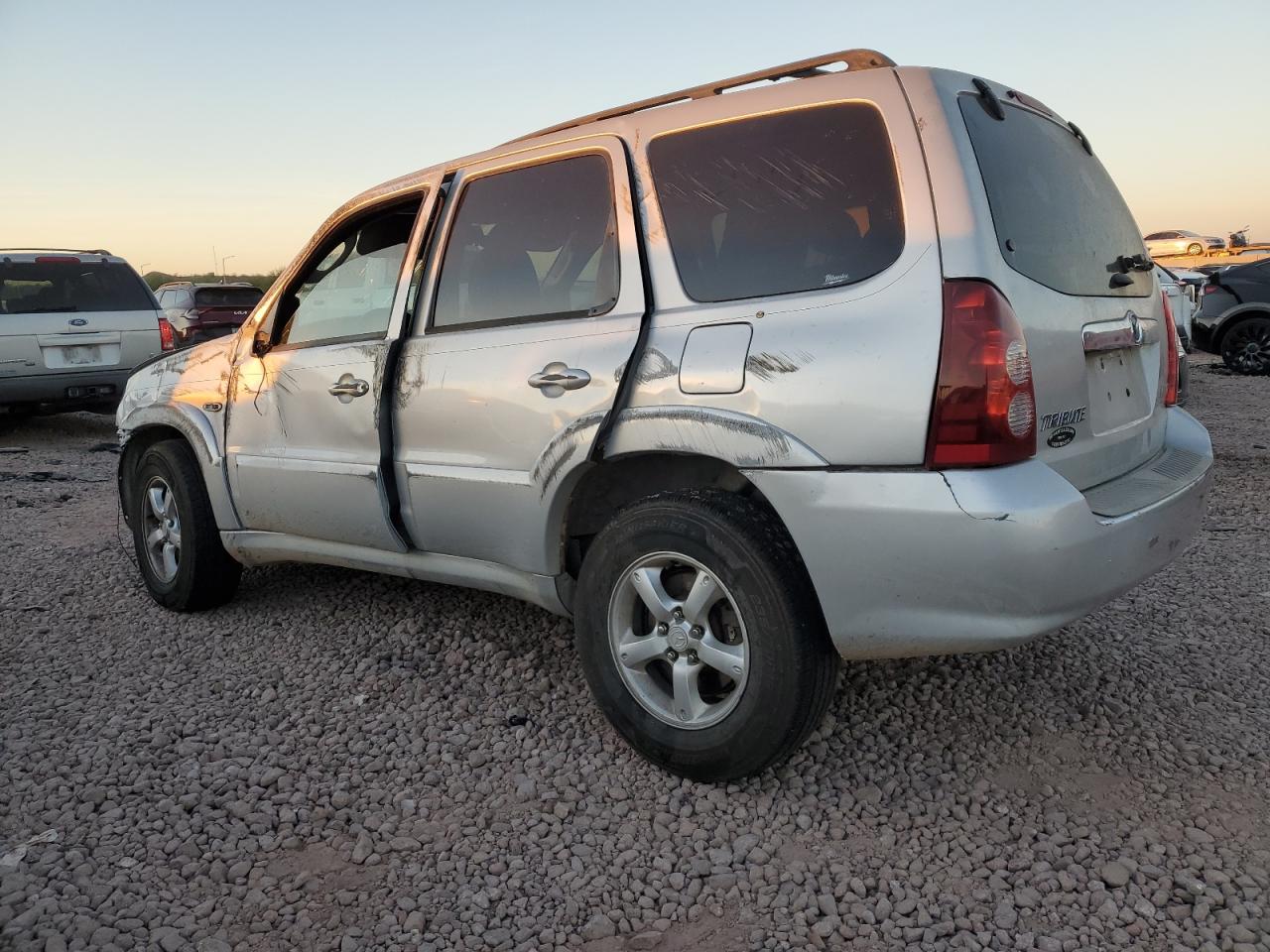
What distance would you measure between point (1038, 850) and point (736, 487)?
1.19 metres

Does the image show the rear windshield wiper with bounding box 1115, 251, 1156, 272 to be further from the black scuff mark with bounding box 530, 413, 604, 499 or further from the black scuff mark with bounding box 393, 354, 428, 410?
the black scuff mark with bounding box 393, 354, 428, 410

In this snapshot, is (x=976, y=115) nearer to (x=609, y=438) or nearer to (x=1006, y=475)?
(x=1006, y=475)

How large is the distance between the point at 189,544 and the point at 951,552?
3299mm

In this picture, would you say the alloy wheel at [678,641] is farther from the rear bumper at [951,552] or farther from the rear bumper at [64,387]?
the rear bumper at [64,387]

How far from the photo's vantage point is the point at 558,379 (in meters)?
2.99

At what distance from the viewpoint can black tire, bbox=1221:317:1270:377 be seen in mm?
13211

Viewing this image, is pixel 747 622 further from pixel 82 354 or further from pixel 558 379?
pixel 82 354

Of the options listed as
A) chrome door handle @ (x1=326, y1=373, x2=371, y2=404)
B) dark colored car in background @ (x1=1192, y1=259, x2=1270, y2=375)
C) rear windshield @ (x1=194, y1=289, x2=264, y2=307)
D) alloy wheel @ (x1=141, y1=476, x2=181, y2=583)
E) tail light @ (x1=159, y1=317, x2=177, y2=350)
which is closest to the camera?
chrome door handle @ (x1=326, y1=373, x2=371, y2=404)

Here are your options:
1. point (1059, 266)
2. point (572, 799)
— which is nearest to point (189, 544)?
point (572, 799)

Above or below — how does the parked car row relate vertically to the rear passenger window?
below

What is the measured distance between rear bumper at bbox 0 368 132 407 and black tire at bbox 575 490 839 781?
27.2 ft

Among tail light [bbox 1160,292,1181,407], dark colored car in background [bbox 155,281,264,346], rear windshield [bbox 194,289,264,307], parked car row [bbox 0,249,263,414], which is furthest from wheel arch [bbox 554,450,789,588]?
rear windshield [bbox 194,289,264,307]

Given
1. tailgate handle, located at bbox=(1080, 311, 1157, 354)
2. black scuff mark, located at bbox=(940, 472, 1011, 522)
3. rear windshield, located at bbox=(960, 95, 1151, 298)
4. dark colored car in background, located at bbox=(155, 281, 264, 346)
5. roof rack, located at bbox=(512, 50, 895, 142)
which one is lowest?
dark colored car in background, located at bbox=(155, 281, 264, 346)

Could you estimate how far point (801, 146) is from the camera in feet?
8.82
